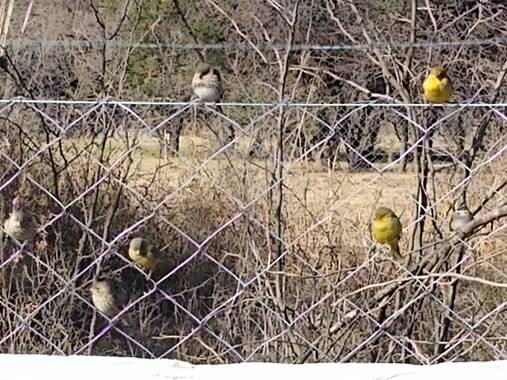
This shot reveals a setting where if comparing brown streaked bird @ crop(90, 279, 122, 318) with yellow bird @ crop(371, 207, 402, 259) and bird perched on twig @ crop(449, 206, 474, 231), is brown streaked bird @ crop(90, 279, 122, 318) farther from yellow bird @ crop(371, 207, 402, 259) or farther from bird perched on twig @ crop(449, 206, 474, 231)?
bird perched on twig @ crop(449, 206, 474, 231)

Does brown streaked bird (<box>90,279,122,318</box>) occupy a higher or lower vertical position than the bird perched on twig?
lower

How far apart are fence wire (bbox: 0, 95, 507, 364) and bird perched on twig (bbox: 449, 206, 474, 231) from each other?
0.04 ft

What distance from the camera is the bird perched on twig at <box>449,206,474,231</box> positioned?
2.37 metres

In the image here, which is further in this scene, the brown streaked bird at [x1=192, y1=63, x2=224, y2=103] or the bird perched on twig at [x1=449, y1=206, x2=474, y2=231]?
the brown streaked bird at [x1=192, y1=63, x2=224, y2=103]

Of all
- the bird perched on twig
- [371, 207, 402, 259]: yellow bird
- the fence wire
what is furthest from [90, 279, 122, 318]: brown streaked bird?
the bird perched on twig

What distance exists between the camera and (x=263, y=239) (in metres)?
3.08

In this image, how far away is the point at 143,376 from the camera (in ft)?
4.81

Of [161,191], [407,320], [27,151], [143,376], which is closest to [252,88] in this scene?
[161,191]

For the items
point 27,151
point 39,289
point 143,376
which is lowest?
point 39,289

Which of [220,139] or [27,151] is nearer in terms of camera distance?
[220,139]

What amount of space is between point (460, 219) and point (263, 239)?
0.79m

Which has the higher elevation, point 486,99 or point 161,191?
point 486,99

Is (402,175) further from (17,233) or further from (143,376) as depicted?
(143,376)

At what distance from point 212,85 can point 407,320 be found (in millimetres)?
752
